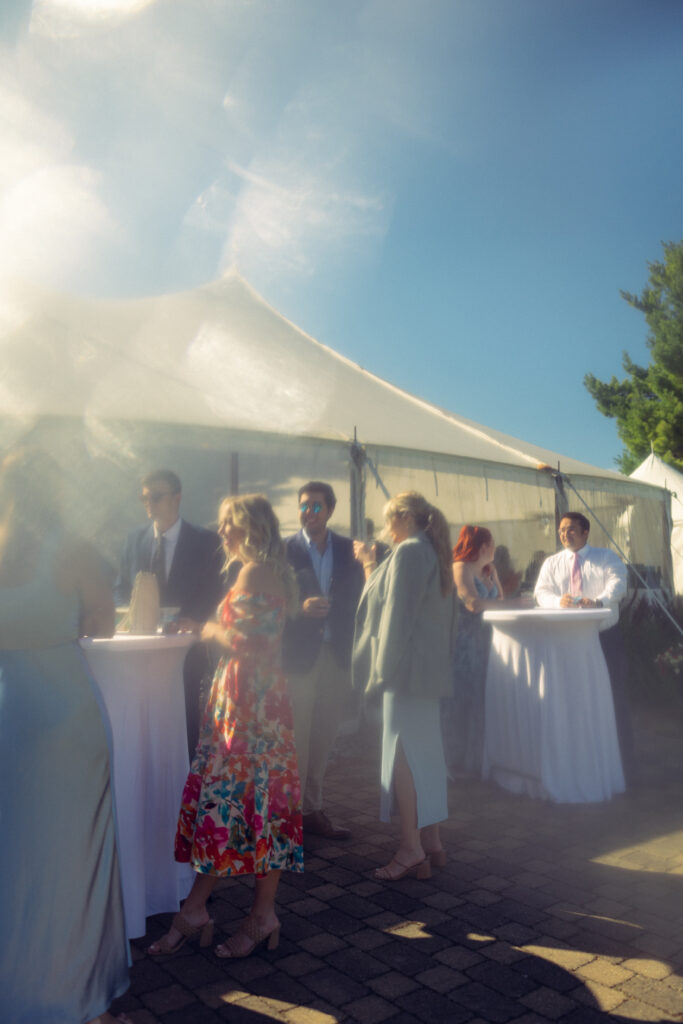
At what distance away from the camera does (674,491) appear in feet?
51.4

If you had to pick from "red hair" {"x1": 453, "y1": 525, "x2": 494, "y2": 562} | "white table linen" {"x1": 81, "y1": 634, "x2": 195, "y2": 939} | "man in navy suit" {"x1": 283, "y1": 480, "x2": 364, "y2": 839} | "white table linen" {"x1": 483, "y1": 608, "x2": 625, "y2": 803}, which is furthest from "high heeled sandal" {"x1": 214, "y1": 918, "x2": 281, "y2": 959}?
"red hair" {"x1": 453, "y1": 525, "x2": 494, "y2": 562}

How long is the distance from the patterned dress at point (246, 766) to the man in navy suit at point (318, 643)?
1165 millimetres

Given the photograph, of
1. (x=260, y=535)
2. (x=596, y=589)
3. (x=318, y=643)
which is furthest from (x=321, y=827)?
(x=596, y=589)

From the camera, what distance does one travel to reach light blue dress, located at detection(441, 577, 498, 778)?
16.9 ft

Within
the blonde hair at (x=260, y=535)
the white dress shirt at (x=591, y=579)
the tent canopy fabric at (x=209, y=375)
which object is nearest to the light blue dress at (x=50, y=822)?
the blonde hair at (x=260, y=535)

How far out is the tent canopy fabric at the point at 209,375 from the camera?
215 inches

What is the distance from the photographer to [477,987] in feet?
8.25

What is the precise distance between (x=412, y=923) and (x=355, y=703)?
317 centimetres

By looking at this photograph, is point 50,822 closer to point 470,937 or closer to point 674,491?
point 470,937

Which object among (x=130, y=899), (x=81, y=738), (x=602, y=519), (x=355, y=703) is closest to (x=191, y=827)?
(x=130, y=899)

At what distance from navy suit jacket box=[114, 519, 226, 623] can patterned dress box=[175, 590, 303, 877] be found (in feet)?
2.92

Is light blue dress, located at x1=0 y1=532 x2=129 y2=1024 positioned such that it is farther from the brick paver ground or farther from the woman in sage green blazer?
the woman in sage green blazer

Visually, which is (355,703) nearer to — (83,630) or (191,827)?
(191,827)

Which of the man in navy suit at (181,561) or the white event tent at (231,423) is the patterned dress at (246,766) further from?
the white event tent at (231,423)
